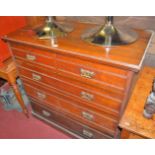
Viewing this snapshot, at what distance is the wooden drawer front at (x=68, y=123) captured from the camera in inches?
53.1

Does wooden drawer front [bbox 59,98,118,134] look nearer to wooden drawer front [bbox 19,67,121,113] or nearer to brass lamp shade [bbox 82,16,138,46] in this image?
wooden drawer front [bbox 19,67,121,113]

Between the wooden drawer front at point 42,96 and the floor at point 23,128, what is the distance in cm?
39

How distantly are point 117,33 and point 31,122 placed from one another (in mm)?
1370

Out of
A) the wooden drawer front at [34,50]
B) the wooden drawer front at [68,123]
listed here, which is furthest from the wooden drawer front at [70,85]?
the wooden drawer front at [68,123]

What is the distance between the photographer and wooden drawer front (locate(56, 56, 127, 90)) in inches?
34.2

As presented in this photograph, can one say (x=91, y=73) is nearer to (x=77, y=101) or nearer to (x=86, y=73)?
(x=86, y=73)

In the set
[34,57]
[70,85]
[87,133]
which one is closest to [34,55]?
[34,57]

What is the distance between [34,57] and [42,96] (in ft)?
1.39

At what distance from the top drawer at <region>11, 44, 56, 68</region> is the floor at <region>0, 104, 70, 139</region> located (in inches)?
33.1

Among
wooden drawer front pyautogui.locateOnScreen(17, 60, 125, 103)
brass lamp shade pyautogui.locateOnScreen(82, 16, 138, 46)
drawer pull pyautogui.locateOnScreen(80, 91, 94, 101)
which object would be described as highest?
brass lamp shade pyautogui.locateOnScreen(82, 16, 138, 46)

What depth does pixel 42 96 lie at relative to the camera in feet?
4.73

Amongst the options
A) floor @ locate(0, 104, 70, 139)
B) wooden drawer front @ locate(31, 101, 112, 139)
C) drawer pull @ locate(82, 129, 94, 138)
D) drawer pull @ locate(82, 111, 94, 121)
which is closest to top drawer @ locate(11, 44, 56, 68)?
drawer pull @ locate(82, 111, 94, 121)
